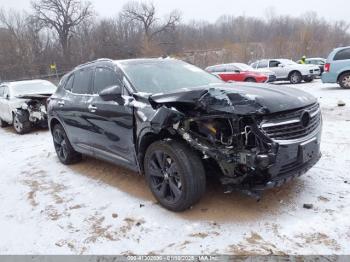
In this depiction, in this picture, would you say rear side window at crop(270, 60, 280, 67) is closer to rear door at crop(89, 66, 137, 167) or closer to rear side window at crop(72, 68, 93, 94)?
rear side window at crop(72, 68, 93, 94)

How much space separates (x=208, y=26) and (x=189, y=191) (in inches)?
2598

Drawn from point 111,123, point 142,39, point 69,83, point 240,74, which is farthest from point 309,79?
point 142,39

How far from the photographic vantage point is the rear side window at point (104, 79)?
173 inches

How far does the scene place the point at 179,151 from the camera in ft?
10.9

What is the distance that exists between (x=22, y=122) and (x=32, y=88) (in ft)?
5.54

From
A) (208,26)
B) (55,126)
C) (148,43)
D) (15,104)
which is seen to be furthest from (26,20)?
(55,126)

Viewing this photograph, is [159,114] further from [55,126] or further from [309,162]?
[55,126]

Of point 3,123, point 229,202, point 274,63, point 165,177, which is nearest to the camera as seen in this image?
point 165,177

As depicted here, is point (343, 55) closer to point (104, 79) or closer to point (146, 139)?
point (104, 79)

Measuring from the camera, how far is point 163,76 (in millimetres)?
4398

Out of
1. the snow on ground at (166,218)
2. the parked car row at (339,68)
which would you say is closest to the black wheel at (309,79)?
the parked car row at (339,68)

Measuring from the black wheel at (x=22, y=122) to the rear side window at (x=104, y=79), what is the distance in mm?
5943

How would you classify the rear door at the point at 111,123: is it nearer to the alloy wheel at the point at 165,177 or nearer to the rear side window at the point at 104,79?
the rear side window at the point at 104,79

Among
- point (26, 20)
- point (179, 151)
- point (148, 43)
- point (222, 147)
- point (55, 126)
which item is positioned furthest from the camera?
point (148, 43)
